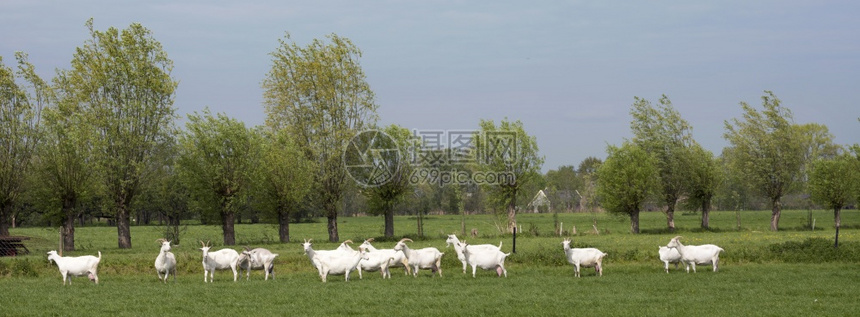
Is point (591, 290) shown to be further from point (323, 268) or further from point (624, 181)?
point (624, 181)

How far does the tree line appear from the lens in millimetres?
50188

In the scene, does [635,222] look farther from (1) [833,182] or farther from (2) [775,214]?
(1) [833,182]

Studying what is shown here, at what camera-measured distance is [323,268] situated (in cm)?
2806

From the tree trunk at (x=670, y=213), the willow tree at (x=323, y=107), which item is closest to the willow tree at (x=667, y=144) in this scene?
the tree trunk at (x=670, y=213)

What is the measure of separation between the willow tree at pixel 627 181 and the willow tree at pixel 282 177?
24.6m

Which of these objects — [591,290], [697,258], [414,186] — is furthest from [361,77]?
[591,290]

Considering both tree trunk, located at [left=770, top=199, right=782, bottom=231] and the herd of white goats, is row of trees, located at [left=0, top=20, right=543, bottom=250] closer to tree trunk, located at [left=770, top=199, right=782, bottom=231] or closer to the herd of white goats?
the herd of white goats

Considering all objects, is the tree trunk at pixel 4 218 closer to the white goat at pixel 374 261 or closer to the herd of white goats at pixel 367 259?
the herd of white goats at pixel 367 259

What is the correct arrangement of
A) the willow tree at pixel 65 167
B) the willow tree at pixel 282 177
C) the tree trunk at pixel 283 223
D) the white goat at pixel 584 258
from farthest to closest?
the tree trunk at pixel 283 223 → the willow tree at pixel 282 177 → the willow tree at pixel 65 167 → the white goat at pixel 584 258

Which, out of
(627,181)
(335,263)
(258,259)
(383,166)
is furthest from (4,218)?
(627,181)

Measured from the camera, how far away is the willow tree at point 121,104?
168 feet

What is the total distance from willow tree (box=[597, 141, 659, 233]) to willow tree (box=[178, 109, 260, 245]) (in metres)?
28.7

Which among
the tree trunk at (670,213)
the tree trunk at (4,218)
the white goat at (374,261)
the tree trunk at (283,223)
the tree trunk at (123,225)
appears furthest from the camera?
the tree trunk at (670,213)

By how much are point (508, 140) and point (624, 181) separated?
9.98m
